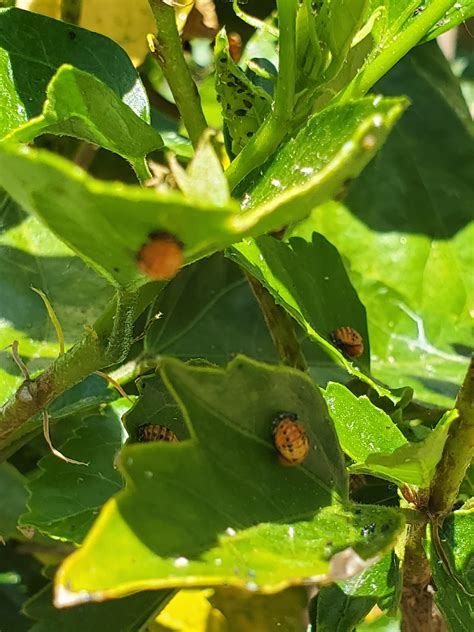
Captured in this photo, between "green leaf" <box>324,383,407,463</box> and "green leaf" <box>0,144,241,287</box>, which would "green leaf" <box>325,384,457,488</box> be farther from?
"green leaf" <box>0,144,241,287</box>

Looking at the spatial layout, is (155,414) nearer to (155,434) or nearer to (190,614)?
(155,434)

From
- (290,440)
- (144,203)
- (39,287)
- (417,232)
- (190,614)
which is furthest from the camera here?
(417,232)

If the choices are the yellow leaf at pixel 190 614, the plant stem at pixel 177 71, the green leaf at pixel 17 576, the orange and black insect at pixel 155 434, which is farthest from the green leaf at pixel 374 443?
the green leaf at pixel 17 576

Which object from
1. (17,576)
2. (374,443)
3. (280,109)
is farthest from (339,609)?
(17,576)

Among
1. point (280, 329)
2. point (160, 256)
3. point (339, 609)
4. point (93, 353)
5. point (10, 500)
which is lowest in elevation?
point (10, 500)

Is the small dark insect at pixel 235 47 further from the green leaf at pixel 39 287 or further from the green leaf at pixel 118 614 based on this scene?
the green leaf at pixel 118 614

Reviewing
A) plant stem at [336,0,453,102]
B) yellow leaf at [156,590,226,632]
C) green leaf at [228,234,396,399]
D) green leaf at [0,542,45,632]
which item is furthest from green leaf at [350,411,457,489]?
green leaf at [0,542,45,632]
